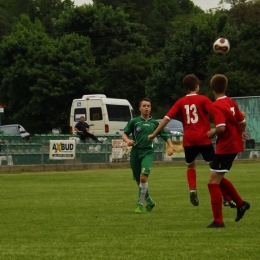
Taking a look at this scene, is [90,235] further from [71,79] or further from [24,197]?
[71,79]

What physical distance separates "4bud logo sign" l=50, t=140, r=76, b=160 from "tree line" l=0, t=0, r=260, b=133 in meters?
21.5

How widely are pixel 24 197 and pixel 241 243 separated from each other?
9087 millimetres

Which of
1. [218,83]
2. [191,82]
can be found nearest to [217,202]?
[218,83]

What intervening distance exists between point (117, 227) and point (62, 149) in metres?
21.5

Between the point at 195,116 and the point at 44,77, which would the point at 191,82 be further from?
the point at 44,77

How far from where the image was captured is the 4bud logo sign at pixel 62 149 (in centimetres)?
3177

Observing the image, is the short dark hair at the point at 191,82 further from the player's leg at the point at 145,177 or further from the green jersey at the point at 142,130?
the player's leg at the point at 145,177

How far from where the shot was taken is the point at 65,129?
6172 cm

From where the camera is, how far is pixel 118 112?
42.0m

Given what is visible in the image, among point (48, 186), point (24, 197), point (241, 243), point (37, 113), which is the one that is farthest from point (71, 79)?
point (241, 243)

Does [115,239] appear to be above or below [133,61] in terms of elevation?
below

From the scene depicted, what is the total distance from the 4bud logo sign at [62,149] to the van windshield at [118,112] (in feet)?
30.7

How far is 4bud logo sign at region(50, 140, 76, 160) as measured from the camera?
31.8m

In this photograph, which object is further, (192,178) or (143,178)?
(143,178)
